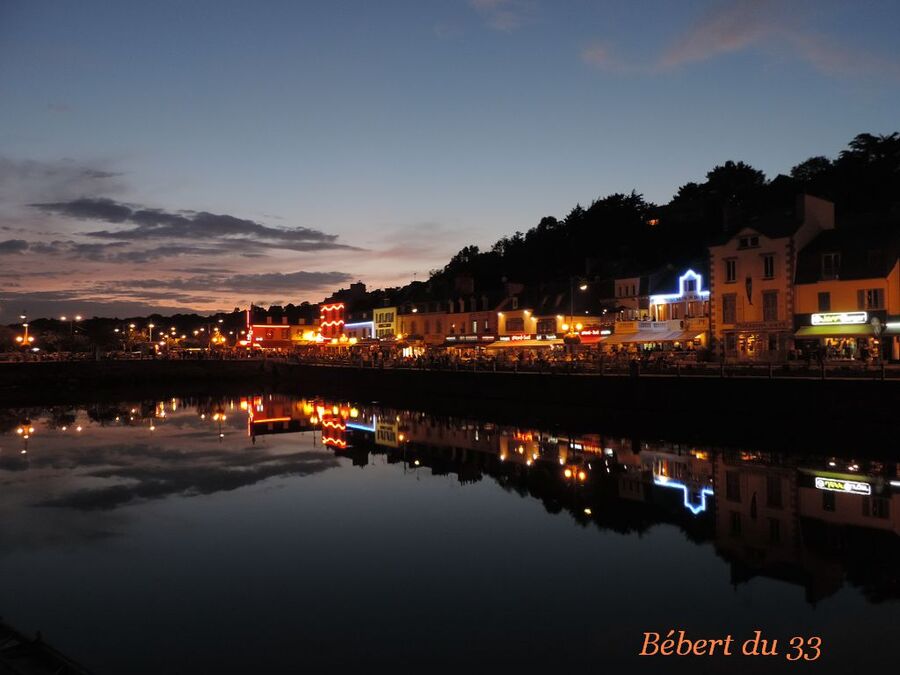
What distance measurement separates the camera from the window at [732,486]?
20828 mm

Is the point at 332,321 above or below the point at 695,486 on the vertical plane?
above

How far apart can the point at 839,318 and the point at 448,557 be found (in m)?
34.3

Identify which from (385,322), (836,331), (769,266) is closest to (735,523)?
(836,331)

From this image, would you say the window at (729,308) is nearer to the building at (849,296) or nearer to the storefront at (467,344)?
the building at (849,296)

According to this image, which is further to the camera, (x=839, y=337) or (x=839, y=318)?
(x=839, y=337)

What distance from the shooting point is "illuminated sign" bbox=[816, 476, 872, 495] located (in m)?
20.8

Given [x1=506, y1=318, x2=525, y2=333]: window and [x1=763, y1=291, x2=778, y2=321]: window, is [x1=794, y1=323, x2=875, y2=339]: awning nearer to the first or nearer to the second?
[x1=763, y1=291, x2=778, y2=321]: window

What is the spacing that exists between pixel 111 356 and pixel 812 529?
295 feet

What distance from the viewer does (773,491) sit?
2128cm

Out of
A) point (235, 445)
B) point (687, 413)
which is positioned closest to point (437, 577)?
point (235, 445)

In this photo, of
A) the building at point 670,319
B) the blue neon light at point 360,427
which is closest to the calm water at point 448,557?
the blue neon light at point 360,427

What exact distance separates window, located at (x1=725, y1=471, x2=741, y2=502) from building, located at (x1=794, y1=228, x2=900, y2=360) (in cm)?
1919

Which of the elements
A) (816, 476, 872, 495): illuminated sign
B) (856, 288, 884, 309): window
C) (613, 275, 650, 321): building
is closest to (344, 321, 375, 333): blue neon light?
(613, 275, 650, 321): building

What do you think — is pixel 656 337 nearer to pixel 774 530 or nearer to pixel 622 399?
pixel 622 399
